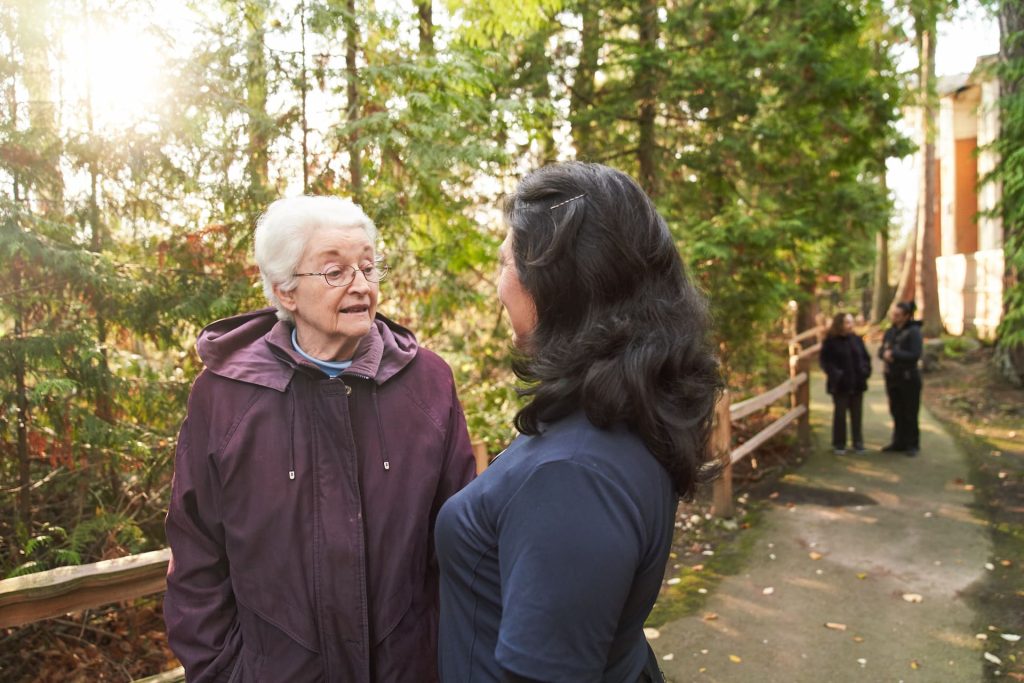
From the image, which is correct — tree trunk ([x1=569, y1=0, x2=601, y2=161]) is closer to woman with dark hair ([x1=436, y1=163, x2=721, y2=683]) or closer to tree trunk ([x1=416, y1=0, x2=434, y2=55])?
tree trunk ([x1=416, y1=0, x2=434, y2=55])

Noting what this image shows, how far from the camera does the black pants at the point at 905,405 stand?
9664mm

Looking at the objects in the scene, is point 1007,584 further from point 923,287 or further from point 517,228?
point 923,287

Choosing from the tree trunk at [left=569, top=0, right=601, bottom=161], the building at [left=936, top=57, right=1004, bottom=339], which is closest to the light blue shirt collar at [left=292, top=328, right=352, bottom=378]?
the tree trunk at [left=569, top=0, right=601, bottom=161]

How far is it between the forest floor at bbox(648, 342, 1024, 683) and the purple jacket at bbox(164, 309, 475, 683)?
2989 millimetres

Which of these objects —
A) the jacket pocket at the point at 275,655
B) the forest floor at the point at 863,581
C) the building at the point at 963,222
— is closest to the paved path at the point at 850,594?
the forest floor at the point at 863,581

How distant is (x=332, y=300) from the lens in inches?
86.2

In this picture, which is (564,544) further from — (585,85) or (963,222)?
(963,222)

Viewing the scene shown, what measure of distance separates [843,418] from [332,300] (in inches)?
373

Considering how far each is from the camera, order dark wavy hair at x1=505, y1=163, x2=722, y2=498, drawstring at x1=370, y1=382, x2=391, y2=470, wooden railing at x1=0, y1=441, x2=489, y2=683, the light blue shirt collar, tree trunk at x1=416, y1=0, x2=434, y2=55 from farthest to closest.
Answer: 1. tree trunk at x1=416, y1=0, x2=434, y2=55
2. wooden railing at x1=0, y1=441, x2=489, y2=683
3. the light blue shirt collar
4. drawstring at x1=370, y1=382, x2=391, y2=470
5. dark wavy hair at x1=505, y1=163, x2=722, y2=498

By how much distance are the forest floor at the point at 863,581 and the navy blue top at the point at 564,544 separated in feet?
11.2

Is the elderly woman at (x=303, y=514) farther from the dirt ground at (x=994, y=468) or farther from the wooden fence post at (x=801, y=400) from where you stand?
the wooden fence post at (x=801, y=400)

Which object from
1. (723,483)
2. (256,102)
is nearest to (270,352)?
(256,102)

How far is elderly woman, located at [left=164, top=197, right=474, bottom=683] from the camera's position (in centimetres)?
198

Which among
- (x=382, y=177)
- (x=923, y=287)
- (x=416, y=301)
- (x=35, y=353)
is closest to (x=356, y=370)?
(x=35, y=353)
